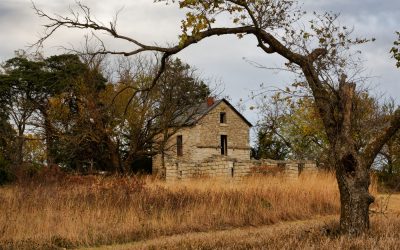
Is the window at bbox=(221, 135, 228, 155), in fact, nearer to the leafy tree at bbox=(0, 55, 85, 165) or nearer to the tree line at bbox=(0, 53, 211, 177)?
the tree line at bbox=(0, 53, 211, 177)

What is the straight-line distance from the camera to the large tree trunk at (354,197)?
928 centimetres

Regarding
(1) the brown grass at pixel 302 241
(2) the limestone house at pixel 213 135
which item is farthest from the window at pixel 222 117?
(1) the brown grass at pixel 302 241

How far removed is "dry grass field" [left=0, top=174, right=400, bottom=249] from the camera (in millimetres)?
9383

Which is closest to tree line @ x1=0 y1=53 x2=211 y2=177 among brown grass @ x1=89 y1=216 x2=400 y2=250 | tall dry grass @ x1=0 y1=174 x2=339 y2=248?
tall dry grass @ x1=0 y1=174 x2=339 y2=248

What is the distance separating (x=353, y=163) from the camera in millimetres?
9445

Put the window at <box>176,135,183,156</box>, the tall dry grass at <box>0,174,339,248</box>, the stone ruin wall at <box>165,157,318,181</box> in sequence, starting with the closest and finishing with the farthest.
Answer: the tall dry grass at <box>0,174,339,248</box> < the stone ruin wall at <box>165,157,318,181</box> < the window at <box>176,135,183,156</box>

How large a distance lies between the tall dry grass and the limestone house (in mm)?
30227

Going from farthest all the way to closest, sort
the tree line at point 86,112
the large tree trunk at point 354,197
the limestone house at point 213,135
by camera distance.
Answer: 1. the limestone house at point 213,135
2. the tree line at point 86,112
3. the large tree trunk at point 354,197

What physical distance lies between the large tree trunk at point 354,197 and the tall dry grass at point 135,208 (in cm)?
372

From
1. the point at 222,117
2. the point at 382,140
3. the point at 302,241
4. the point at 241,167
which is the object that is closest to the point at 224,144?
the point at 222,117

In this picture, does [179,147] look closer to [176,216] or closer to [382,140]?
[176,216]

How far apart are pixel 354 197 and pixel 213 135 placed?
3937cm

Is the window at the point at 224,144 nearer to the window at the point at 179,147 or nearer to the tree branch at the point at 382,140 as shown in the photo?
the window at the point at 179,147

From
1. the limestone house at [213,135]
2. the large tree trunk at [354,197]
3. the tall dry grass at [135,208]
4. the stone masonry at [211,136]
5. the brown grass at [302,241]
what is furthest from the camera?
the limestone house at [213,135]
